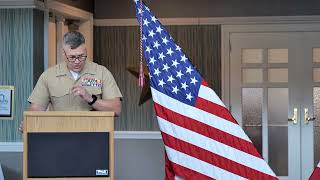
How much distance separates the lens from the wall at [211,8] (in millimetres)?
6883

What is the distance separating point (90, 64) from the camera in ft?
11.7

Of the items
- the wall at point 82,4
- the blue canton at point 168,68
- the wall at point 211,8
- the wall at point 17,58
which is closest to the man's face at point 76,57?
the blue canton at point 168,68

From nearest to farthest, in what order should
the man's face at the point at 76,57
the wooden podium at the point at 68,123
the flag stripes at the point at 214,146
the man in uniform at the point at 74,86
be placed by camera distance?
1. the wooden podium at the point at 68,123
2. the man's face at the point at 76,57
3. the man in uniform at the point at 74,86
4. the flag stripes at the point at 214,146

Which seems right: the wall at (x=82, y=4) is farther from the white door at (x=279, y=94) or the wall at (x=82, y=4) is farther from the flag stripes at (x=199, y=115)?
the flag stripes at (x=199, y=115)

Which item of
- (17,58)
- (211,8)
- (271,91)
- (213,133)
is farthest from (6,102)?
(271,91)

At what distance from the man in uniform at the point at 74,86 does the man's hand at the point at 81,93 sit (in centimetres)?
9

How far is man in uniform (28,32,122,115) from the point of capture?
3.46 meters

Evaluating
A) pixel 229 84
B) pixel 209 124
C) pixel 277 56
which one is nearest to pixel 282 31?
pixel 277 56

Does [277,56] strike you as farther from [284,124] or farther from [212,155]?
[212,155]

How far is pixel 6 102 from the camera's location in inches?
185

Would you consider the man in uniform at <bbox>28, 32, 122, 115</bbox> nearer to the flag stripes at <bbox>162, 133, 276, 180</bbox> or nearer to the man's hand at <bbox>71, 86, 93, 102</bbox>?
the man's hand at <bbox>71, 86, 93, 102</bbox>

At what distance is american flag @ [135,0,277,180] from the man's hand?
2.22 feet

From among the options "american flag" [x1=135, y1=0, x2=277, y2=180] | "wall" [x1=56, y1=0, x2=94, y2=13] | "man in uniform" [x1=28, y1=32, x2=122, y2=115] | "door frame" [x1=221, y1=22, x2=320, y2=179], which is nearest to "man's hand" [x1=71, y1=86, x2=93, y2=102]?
"man in uniform" [x1=28, y1=32, x2=122, y2=115]

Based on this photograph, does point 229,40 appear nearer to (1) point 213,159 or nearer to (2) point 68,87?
(1) point 213,159
